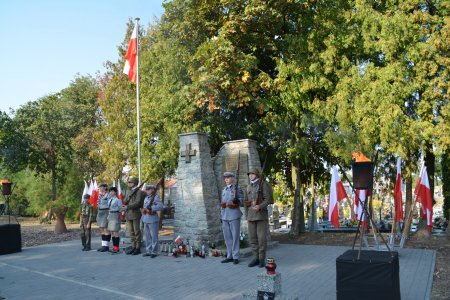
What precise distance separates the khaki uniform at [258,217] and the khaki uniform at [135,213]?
349 centimetres

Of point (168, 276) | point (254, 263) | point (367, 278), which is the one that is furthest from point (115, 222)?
point (367, 278)

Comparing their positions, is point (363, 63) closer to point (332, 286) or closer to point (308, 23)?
point (308, 23)

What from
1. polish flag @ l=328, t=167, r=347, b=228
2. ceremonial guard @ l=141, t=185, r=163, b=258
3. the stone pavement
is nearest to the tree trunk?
the stone pavement

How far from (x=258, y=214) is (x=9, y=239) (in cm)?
780

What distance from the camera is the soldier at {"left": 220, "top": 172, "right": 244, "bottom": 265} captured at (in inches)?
386

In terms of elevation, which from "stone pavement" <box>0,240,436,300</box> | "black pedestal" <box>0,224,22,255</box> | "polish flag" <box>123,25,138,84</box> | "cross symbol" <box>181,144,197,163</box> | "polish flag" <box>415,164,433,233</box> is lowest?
"stone pavement" <box>0,240,436,300</box>

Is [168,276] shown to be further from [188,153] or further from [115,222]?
[188,153]

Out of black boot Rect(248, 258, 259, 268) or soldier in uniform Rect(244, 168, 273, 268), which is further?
black boot Rect(248, 258, 259, 268)

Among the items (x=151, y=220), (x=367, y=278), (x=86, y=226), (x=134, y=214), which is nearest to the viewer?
(x=367, y=278)

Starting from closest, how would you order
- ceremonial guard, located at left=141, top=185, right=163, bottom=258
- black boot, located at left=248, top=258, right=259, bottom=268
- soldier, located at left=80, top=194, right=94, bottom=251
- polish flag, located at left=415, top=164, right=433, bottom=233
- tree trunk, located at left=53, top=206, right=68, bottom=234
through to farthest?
1. black boot, located at left=248, top=258, right=259, bottom=268
2. ceremonial guard, located at left=141, top=185, right=163, bottom=258
3. polish flag, located at left=415, top=164, right=433, bottom=233
4. soldier, located at left=80, top=194, right=94, bottom=251
5. tree trunk, located at left=53, top=206, right=68, bottom=234

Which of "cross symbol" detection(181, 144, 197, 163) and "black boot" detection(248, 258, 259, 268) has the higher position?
"cross symbol" detection(181, 144, 197, 163)

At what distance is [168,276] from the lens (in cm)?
851

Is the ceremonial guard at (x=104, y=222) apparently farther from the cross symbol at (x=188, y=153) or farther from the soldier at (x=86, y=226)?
the cross symbol at (x=188, y=153)

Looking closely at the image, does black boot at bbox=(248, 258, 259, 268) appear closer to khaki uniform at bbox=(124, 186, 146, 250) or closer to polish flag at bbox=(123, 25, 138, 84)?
khaki uniform at bbox=(124, 186, 146, 250)
